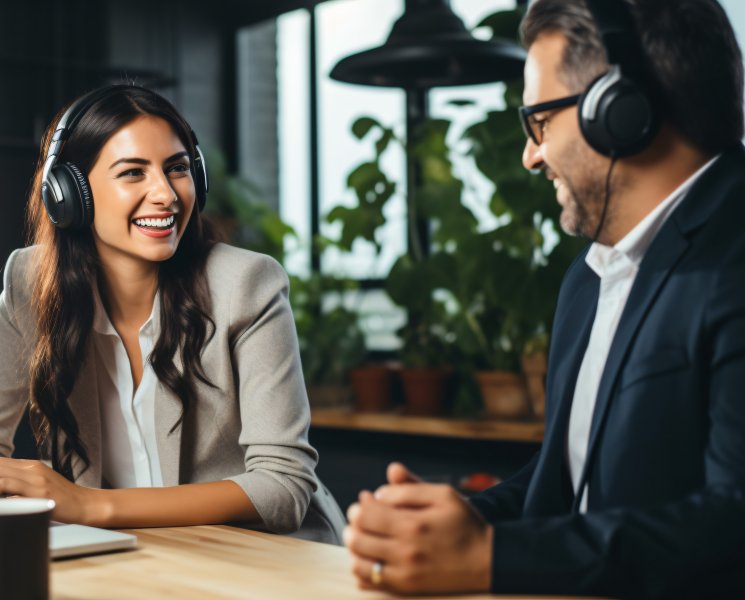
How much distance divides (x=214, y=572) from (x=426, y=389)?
2.86 m

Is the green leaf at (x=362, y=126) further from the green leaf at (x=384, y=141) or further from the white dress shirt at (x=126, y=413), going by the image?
the white dress shirt at (x=126, y=413)

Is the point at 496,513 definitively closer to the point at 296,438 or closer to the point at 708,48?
the point at 296,438

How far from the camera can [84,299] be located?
1.76m

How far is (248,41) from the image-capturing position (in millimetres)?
5469

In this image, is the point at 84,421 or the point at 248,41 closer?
the point at 84,421

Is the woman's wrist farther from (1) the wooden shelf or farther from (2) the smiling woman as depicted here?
(1) the wooden shelf

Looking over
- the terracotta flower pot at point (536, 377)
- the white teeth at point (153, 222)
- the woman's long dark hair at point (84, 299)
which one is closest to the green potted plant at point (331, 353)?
the terracotta flower pot at point (536, 377)

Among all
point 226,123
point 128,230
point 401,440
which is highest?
point 226,123

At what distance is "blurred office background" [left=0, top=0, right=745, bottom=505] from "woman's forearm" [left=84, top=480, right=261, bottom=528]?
7.73 feet

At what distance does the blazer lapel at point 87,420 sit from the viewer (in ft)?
5.44

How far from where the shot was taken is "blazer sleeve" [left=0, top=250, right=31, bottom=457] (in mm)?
1714

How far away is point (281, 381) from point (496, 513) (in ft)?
1.59

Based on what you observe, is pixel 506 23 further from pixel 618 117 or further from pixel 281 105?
pixel 618 117

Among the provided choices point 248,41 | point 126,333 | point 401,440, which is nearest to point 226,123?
point 248,41
